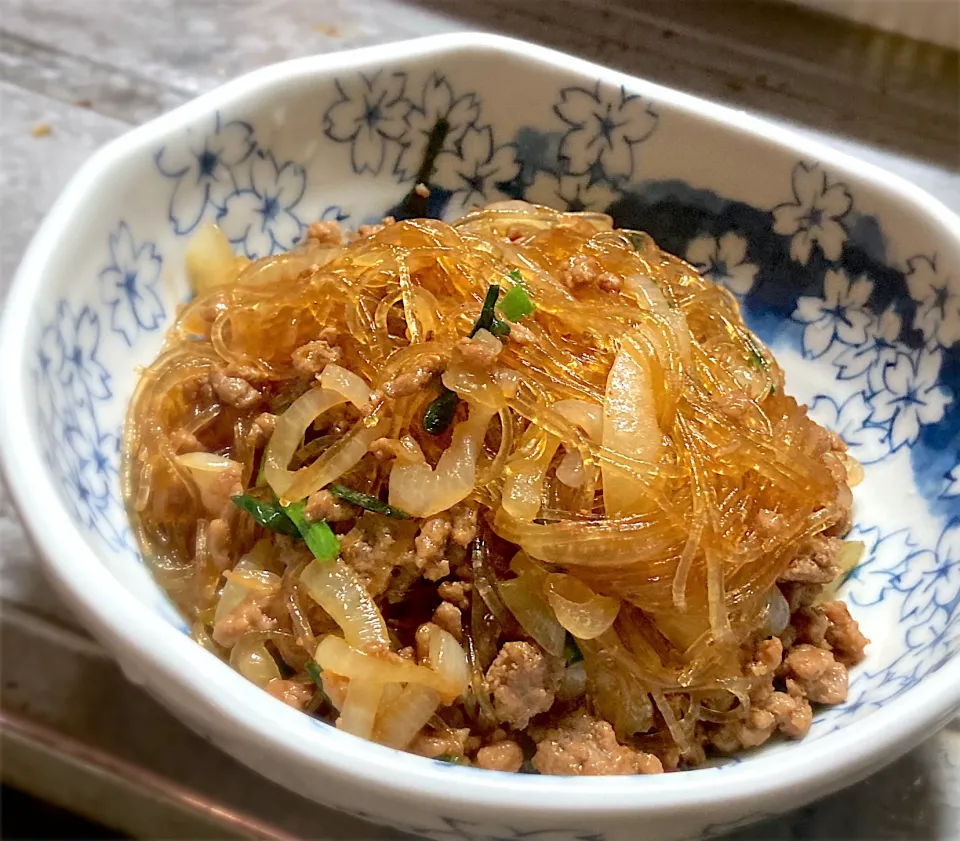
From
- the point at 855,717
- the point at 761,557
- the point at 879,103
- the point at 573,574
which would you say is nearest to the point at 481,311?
the point at 573,574

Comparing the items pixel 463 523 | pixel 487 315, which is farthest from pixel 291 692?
pixel 487 315

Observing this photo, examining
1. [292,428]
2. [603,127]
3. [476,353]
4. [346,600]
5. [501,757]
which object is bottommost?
[501,757]

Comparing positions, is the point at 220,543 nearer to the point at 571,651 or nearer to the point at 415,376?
the point at 415,376

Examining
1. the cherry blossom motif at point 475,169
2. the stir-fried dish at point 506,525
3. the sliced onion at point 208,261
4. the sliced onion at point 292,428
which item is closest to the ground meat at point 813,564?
the stir-fried dish at point 506,525

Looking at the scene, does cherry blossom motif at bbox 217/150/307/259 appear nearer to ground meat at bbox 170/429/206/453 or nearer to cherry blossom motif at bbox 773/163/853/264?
ground meat at bbox 170/429/206/453

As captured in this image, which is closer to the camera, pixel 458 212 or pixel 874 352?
pixel 874 352

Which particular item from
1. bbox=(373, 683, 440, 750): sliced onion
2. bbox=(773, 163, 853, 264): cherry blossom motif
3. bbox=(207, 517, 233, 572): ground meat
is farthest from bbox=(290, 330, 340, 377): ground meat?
bbox=(773, 163, 853, 264): cherry blossom motif

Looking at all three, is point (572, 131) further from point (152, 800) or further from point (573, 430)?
point (152, 800)
